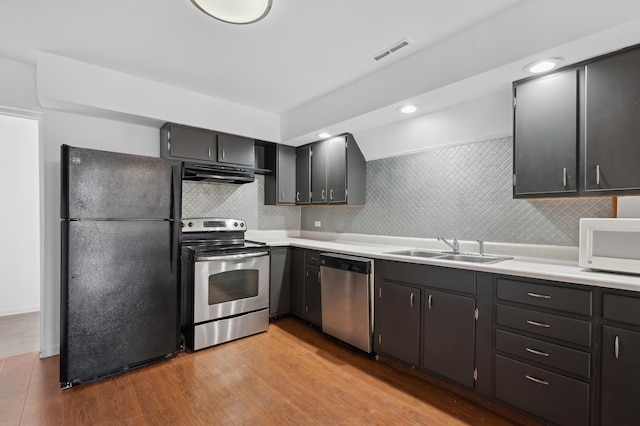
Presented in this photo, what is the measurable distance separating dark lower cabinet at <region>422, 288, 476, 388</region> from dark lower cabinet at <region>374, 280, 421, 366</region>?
0.25 ft

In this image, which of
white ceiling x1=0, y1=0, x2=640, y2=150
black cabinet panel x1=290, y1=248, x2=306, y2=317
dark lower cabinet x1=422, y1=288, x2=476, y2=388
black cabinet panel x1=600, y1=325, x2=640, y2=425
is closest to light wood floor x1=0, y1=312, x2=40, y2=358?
black cabinet panel x1=290, y1=248, x2=306, y2=317

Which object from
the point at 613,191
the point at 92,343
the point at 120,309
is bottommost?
the point at 92,343

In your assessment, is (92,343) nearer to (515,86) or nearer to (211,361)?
(211,361)

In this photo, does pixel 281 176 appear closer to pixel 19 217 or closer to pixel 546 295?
pixel 546 295

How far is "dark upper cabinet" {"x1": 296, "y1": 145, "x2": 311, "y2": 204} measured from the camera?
409 centimetres

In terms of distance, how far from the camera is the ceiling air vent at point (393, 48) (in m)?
2.26

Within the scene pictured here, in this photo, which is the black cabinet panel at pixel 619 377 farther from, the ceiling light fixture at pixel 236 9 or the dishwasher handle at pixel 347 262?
the ceiling light fixture at pixel 236 9

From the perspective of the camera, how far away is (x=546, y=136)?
197cm

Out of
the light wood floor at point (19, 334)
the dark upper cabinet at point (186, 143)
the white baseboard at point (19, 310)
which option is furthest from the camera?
the white baseboard at point (19, 310)

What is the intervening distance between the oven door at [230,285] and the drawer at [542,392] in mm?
2322

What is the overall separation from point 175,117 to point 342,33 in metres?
1.99

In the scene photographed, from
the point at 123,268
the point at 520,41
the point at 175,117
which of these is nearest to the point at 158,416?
the point at 123,268

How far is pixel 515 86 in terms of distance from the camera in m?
2.12

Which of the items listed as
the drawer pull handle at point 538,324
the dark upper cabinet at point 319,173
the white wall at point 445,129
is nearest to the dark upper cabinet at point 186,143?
the dark upper cabinet at point 319,173
